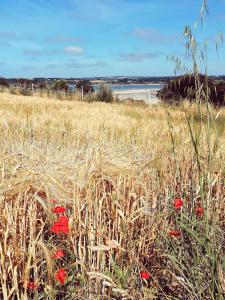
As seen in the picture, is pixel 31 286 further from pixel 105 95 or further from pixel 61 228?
pixel 105 95

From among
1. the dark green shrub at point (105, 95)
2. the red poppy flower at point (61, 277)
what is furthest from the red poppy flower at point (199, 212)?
the dark green shrub at point (105, 95)

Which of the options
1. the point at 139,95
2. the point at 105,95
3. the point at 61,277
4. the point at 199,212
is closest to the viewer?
the point at 61,277

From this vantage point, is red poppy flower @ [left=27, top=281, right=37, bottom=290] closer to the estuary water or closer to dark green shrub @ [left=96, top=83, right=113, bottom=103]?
the estuary water

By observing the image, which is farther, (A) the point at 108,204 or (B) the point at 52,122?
(B) the point at 52,122

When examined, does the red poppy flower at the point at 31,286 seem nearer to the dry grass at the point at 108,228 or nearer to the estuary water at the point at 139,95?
the dry grass at the point at 108,228

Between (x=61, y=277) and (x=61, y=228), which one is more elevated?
(x=61, y=228)

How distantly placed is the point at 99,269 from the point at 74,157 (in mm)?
992

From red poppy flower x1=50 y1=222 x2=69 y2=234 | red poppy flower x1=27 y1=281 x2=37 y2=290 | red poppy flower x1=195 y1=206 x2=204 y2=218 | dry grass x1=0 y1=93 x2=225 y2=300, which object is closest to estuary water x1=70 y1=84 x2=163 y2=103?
dry grass x1=0 y1=93 x2=225 y2=300

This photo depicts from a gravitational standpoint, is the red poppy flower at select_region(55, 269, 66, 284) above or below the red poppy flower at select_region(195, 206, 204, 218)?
below

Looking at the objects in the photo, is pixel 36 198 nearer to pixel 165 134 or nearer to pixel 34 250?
pixel 34 250

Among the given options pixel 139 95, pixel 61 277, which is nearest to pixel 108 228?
pixel 61 277

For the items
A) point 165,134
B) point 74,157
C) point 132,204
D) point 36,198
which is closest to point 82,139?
point 165,134

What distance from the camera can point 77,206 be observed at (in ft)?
7.58

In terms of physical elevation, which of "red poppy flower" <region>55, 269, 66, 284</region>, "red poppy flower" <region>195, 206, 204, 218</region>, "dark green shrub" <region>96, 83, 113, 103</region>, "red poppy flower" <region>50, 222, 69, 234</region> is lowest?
"red poppy flower" <region>55, 269, 66, 284</region>
